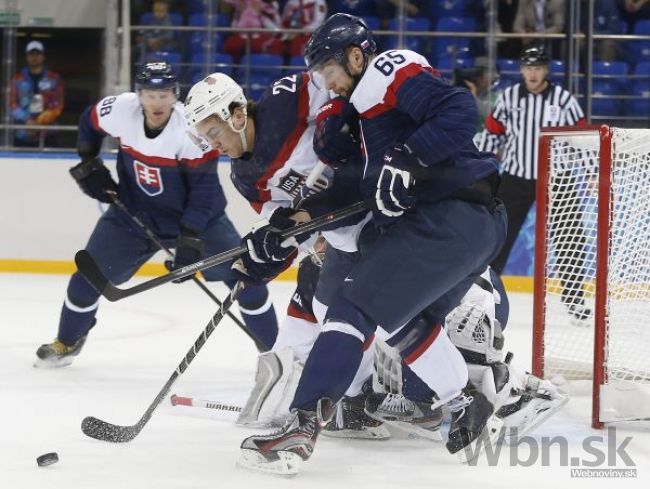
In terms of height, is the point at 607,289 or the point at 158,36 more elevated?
the point at 158,36

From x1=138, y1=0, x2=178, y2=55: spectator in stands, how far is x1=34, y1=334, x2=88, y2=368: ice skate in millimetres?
3256

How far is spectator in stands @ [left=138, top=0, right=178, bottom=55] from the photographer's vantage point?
683cm

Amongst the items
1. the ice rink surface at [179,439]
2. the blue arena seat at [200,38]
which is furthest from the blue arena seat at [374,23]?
the ice rink surface at [179,439]

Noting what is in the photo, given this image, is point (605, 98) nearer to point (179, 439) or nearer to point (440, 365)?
point (440, 365)

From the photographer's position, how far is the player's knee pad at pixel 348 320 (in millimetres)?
2518

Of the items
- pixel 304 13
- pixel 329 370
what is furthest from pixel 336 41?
pixel 304 13

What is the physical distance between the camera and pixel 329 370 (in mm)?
2486

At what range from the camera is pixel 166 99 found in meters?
3.73

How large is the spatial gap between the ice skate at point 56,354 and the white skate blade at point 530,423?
162 cm

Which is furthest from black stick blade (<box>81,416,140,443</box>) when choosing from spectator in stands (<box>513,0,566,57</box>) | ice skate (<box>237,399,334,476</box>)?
spectator in stands (<box>513,0,566,57</box>)

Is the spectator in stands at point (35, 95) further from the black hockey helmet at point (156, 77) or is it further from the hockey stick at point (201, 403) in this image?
the hockey stick at point (201, 403)

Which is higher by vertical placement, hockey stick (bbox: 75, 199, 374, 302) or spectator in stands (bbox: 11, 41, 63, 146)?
spectator in stands (bbox: 11, 41, 63, 146)

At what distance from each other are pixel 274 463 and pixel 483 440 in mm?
563

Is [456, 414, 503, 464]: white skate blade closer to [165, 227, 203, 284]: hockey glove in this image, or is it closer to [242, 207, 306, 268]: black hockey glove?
[242, 207, 306, 268]: black hockey glove
